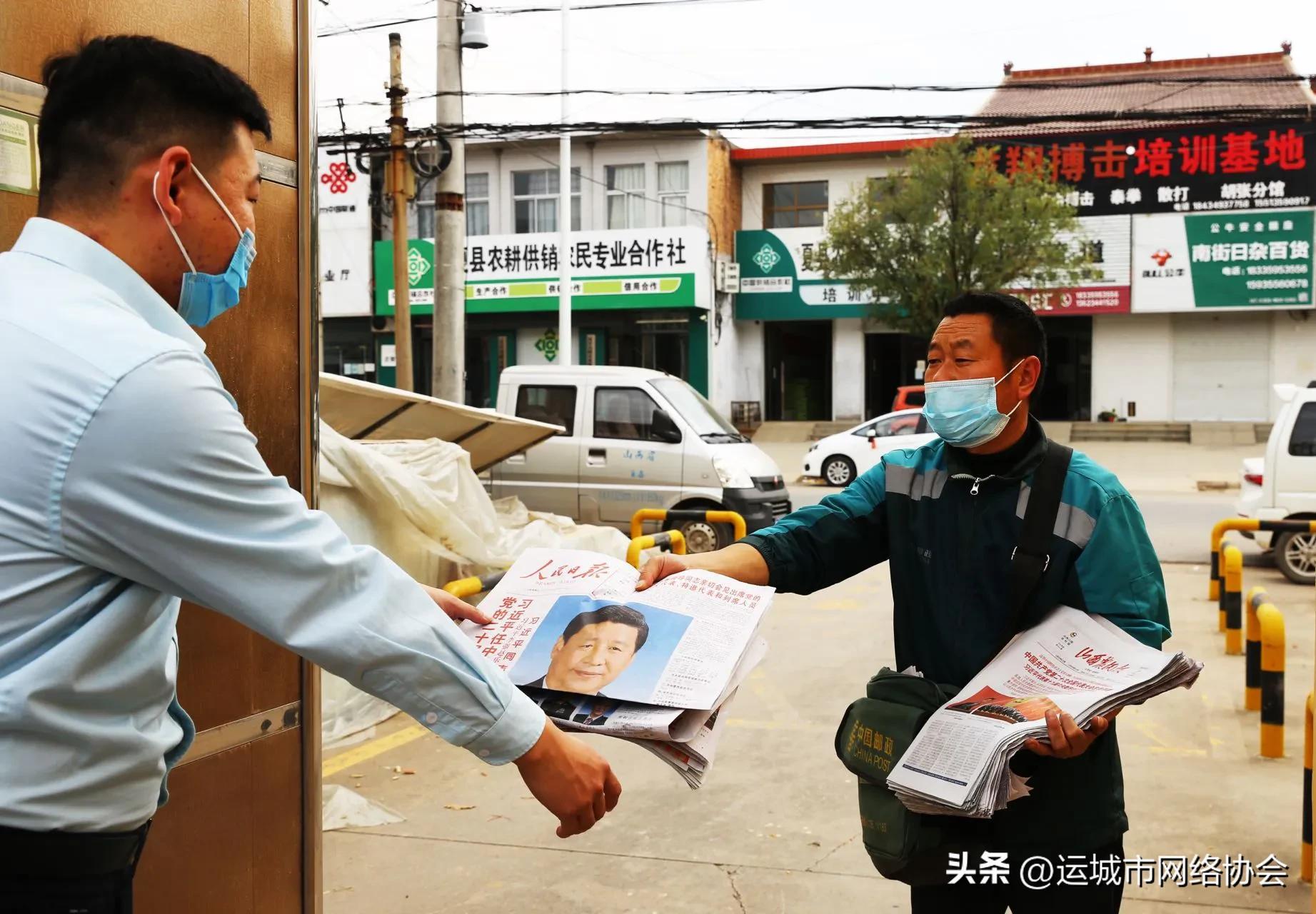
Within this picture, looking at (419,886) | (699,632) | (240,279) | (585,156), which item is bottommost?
(419,886)

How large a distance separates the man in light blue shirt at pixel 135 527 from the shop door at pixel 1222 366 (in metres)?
29.6

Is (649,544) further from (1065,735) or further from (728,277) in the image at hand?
(728,277)

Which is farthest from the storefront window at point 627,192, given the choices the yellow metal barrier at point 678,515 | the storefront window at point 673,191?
the yellow metal barrier at point 678,515

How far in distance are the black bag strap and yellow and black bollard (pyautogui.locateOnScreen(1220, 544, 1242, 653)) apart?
18.5 feet

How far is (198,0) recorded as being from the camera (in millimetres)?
2684

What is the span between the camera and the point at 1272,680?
5.30 metres

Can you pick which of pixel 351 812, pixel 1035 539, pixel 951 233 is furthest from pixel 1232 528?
pixel 951 233

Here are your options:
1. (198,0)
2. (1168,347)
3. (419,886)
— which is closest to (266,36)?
(198,0)

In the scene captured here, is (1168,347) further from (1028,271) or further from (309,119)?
(309,119)

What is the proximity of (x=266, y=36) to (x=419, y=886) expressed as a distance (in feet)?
9.54

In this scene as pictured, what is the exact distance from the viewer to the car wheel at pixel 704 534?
1084cm

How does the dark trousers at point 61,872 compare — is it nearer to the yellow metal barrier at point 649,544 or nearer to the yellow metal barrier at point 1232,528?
the yellow metal barrier at point 649,544

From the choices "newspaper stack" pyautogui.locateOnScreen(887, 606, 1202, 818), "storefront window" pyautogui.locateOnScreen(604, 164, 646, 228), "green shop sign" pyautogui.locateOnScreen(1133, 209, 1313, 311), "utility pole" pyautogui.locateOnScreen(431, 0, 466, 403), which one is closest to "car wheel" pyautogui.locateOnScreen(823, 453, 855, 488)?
"utility pole" pyautogui.locateOnScreen(431, 0, 466, 403)

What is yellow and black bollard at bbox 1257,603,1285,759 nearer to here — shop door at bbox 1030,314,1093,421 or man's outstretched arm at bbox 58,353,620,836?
man's outstretched arm at bbox 58,353,620,836
